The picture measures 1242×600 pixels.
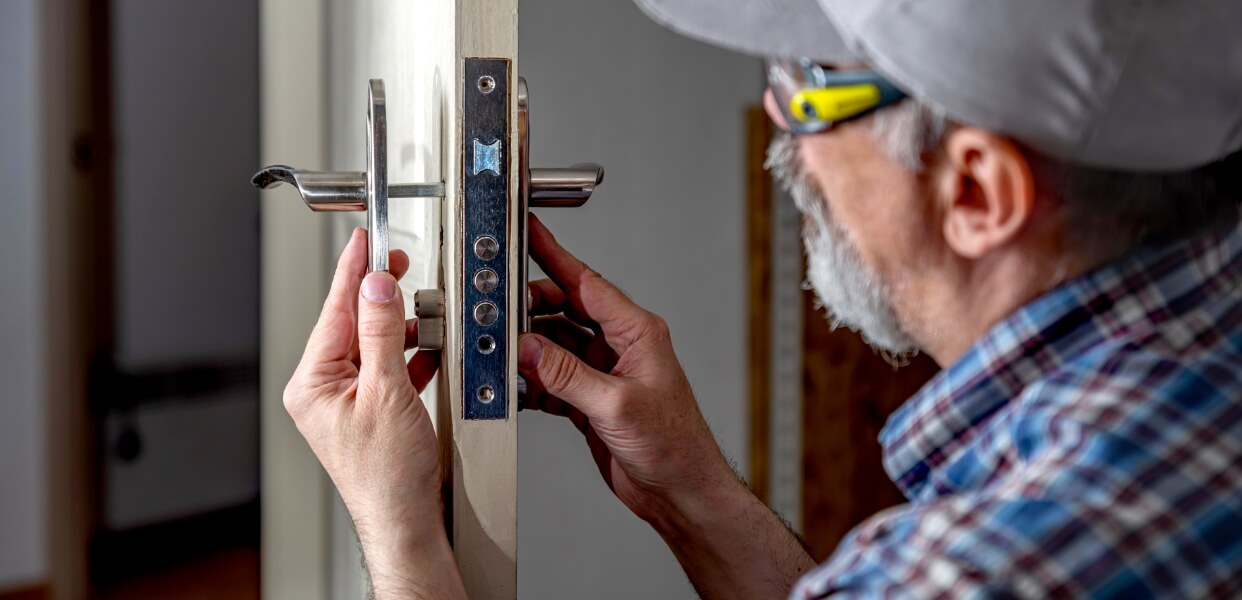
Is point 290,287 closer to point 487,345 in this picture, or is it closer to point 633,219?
point 487,345

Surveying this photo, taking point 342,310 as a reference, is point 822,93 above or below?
above

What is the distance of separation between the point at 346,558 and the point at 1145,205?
→ 0.92m

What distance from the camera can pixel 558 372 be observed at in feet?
2.46

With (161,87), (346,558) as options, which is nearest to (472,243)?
(346,558)

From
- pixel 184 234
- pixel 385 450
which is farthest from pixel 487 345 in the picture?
pixel 184 234

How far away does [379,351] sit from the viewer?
2.21ft

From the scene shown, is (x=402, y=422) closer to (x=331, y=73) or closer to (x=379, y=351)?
(x=379, y=351)

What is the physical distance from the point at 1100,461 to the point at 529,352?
0.38m

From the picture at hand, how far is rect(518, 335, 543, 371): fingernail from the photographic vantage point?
0.74 metres

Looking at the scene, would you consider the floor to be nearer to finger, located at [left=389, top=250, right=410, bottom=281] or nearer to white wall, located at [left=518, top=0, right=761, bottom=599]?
finger, located at [left=389, top=250, right=410, bottom=281]

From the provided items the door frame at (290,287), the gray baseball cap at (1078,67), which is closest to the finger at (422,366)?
the gray baseball cap at (1078,67)

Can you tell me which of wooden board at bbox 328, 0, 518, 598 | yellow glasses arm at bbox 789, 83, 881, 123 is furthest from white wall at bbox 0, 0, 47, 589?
yellow glasses arm at bbox 789, 83, 881, 123

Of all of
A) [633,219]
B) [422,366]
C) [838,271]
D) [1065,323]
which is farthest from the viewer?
[633,219]

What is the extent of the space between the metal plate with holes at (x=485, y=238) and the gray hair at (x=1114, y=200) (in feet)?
0.70
